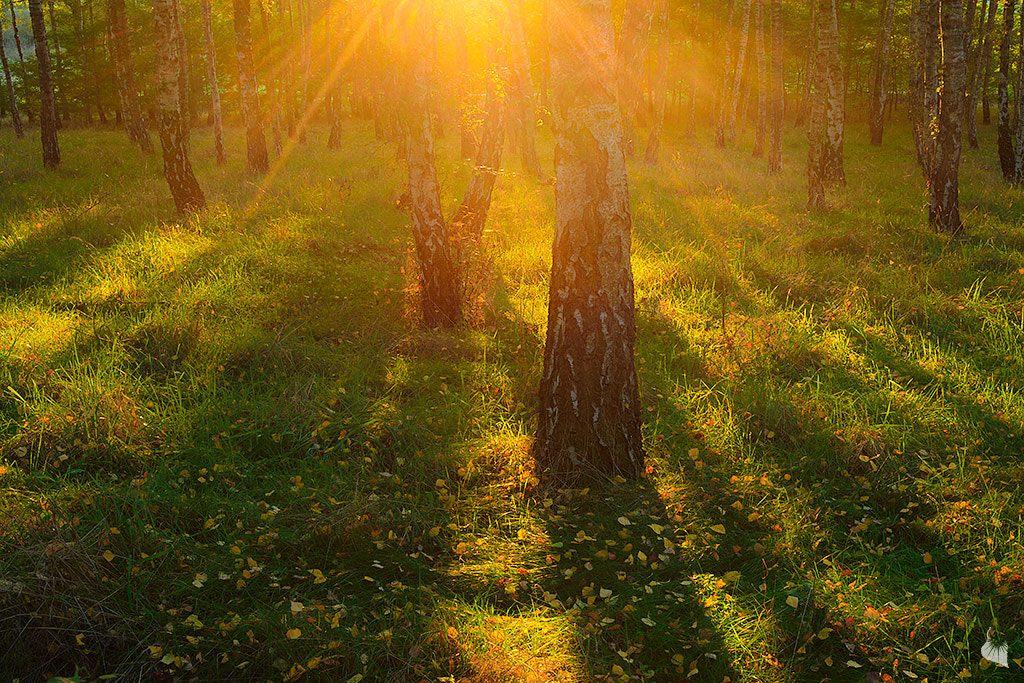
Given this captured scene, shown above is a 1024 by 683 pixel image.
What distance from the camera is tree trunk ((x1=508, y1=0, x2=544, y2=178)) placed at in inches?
487

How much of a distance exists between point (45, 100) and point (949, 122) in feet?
65.9

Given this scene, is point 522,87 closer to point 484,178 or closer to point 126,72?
point 484,178

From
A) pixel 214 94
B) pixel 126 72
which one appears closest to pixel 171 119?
pixel 214 94

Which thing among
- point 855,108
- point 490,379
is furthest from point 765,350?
point 855,108

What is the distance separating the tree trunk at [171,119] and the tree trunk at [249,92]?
5493 millimetres

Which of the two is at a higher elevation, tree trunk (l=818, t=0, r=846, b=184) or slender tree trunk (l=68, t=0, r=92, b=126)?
slender tree trunk (l=68, t=0, r=92, b=126)

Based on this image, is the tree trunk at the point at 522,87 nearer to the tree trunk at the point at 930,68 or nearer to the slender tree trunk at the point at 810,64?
the tree trunk at the point at 930,68

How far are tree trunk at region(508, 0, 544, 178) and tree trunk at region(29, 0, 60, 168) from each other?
455 inches

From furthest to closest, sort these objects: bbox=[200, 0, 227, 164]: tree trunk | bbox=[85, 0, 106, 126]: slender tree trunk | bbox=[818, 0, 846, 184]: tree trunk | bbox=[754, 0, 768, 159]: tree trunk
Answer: bbox=[85, 0, 106, 126]: slender tree trunk → bbox=[754, 0, 768, 159]: tree trunk → bbox=[200, 0, 227, 164]: tree trunk → bbox=[818, 0, 846, 184]: tree trunk

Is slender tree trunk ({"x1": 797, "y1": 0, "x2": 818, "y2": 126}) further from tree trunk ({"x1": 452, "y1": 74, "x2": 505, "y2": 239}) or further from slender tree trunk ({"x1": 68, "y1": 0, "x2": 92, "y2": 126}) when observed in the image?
slender tree trunk ({"x1": 68, "y1": 0, "x2": 92, "y2": 126})

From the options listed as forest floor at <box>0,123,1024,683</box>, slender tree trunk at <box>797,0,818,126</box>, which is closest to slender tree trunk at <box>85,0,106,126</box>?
forest floor at <box>0,123,1024,683</box>

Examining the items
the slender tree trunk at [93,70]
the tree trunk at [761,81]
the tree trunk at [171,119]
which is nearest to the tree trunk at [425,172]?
the tree trunk at [171,119]

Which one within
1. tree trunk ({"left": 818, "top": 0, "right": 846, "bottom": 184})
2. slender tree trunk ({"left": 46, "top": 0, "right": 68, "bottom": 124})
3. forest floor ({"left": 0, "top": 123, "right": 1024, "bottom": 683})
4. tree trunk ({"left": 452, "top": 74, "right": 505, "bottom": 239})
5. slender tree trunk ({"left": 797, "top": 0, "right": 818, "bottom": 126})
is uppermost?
slender tree trunk ({"left": 46, "top": 0, "right": 68, "bottom": 124})

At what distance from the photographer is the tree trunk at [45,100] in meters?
15.8
